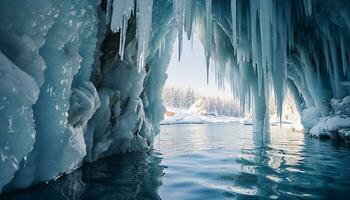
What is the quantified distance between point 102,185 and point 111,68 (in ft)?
11.5

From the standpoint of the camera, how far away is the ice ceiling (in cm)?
258

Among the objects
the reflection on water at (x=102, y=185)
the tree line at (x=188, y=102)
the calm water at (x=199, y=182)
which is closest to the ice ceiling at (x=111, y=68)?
the reflection on water at (x=102, y=185)

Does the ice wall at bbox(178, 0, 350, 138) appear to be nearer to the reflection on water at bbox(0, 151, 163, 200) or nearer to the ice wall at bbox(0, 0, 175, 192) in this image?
the ice wall at bbox(0, 0, 175, 192)

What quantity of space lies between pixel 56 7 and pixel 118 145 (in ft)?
13.6

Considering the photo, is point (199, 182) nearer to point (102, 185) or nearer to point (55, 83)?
point (102, 185)

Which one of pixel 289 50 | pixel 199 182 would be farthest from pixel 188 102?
pixel 199 182

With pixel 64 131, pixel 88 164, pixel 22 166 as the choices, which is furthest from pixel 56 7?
pixel 88 164

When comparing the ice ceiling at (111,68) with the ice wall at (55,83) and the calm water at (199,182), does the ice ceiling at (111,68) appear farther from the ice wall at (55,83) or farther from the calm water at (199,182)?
the calm water at (199,182)

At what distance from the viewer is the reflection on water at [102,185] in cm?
279

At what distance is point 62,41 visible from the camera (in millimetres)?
3391

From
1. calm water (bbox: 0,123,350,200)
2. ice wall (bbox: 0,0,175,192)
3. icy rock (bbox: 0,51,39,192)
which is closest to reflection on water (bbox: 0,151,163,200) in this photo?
calm water (bbox: 0,123,350,200)

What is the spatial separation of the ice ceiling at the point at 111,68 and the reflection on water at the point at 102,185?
0.19m

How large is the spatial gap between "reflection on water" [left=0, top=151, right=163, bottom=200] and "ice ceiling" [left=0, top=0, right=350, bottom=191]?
0.63 ft

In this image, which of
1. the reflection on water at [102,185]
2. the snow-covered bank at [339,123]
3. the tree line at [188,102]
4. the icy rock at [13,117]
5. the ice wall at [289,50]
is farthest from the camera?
the tree line at [188,102]
